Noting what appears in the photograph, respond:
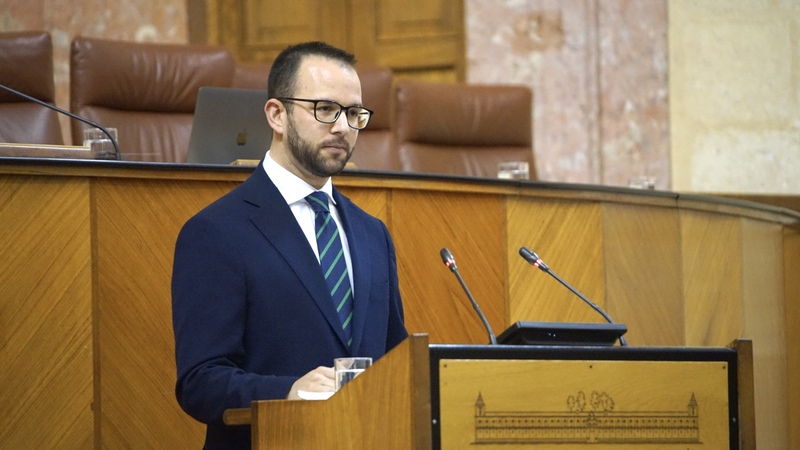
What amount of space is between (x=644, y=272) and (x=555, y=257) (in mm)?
327

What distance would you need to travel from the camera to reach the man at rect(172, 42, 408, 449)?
1815 mm

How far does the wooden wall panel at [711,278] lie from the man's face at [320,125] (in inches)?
67.5

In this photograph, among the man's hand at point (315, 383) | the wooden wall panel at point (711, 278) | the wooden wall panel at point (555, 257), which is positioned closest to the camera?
the man's hand at point (315, 383)

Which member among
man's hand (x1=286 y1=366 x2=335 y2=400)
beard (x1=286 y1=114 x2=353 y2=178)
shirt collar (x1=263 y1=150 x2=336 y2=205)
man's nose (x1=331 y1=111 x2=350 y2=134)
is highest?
man's nose (x1=331 y1=111 x2=350 y2=134)

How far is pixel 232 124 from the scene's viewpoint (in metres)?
3.34

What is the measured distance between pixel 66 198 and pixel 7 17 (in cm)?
358

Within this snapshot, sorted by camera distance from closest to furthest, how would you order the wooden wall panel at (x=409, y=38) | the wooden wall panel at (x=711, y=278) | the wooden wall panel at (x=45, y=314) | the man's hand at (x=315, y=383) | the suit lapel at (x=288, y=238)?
1. the man's hand at (x=315, y=383)
2. the suit lapel at (x=288, y=238)
3. the wooden wall panel at (x=45, y=314)
4. the wooden wall panel at (x=711, y=278)
5. the wooden wall panel at (x=409, y=38)

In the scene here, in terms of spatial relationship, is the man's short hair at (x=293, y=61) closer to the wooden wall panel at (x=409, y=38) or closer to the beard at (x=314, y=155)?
the beard at (x=314, y=155)

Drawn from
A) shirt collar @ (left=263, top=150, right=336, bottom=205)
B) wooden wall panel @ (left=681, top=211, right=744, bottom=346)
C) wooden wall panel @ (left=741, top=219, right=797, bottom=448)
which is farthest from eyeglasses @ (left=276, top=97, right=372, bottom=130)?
wooden wall panel @ (left=741, top=219, right=797, bottom=448)

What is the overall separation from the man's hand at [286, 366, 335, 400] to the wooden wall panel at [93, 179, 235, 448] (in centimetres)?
100

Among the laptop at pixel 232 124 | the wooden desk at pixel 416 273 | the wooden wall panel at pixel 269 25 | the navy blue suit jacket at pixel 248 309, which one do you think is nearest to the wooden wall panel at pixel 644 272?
the wooden desk at pixel 416 273

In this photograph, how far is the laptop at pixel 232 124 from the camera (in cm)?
332

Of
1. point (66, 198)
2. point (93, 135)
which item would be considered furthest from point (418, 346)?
point (93, 135)

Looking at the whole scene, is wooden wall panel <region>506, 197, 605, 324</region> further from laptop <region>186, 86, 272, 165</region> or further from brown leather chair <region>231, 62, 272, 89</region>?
brown leather chair <region>231, 62, 272, 89</region>
